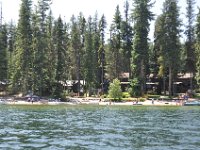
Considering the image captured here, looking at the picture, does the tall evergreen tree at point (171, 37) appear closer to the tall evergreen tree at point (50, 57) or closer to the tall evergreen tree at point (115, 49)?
the tall evergreen tree at point (115, 49)

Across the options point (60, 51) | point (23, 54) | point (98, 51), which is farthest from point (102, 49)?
point (23, 54)

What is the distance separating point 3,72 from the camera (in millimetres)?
94000

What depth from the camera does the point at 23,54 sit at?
292 ft

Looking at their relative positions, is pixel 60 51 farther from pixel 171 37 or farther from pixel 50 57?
pixel 171 37

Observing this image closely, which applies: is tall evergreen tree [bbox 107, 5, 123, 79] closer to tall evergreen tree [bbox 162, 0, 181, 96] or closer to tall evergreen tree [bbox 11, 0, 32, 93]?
tall evergreen tree [bbox 162, 0, 181, 96]

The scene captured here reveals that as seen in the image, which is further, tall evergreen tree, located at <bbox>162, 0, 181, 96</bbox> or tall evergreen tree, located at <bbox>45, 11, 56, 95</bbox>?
tall evergreen tree, located at <bbox>45, 11, 56, 95</bbox>

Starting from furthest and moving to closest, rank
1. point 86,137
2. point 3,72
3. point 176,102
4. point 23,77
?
point 3,72 < point 23,77 < point 176,102 < point 86,137

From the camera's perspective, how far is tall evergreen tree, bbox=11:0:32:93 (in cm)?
8838

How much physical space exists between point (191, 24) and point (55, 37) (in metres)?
30.5

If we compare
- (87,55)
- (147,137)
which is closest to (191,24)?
(87,55)

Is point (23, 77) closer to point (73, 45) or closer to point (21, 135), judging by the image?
point (73, 45)

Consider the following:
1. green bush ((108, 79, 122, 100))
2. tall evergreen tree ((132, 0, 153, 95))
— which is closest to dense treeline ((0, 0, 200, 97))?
tall evergreen tree ((132, 0, 153, 95))

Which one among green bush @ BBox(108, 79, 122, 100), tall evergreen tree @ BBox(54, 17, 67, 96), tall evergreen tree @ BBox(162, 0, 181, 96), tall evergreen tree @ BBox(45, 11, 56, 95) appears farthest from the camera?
tall evergreen tree @ BBox(54, 17, 67, 96)

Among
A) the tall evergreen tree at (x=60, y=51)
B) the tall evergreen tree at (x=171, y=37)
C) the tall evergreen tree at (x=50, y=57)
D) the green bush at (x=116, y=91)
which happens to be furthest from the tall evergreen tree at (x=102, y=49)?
the green bush at (x=116, y=91)
